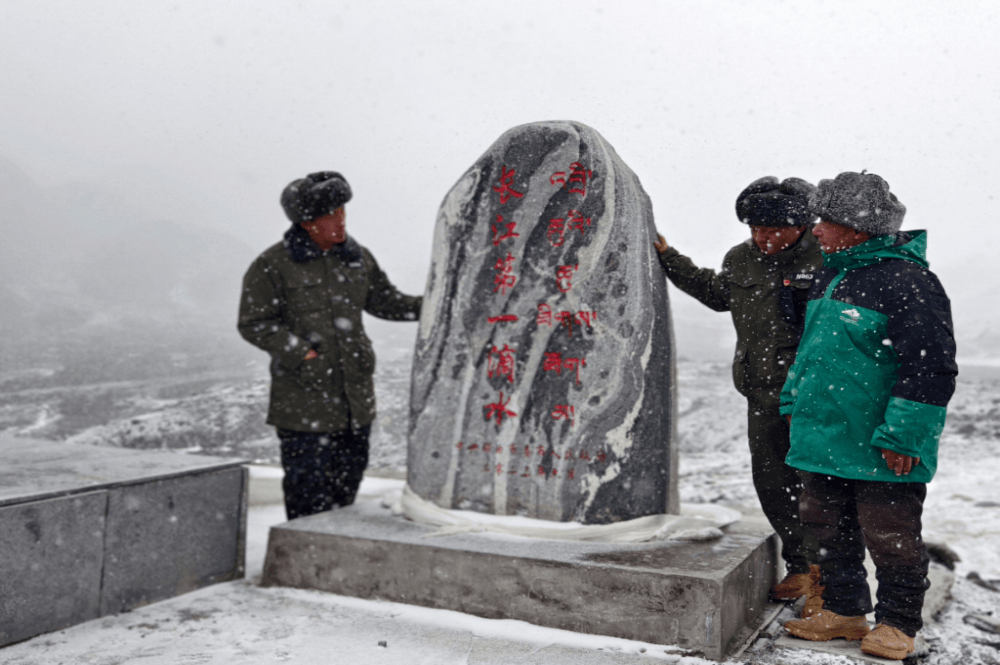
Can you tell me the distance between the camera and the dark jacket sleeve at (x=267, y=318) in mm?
2994

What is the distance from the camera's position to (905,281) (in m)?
1.95

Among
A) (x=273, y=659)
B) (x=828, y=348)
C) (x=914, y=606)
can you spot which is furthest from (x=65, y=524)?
(x=914, y=606)

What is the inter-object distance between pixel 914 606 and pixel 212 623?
2144 millimetres

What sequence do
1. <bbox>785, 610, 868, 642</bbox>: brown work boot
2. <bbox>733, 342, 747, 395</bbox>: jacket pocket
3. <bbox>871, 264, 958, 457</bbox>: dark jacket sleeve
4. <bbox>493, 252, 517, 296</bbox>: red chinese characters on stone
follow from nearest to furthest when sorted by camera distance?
<bbox>871, 264, 958, 457</bbox>: dark jacket sleeve, <bbox>785, 610, 868, 642</bbox>: brown work boot, <bbox>733, 342, 747, 395</bbox>: jacket pocket, <bbox>493, 252, 517, 296</bbox>: red chinese characters on stone

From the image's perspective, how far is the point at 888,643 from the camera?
6.55 feet

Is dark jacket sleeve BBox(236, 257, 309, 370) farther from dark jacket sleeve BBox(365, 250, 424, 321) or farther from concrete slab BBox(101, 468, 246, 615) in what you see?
concrete slab BBox(101, 468, 246, 615)

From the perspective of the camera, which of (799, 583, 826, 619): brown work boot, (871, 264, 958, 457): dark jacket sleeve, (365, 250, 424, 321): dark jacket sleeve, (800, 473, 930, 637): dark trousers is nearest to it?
(871, 264, 958, 457): dark jacket sleeve

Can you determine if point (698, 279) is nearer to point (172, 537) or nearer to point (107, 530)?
point (172, 537)

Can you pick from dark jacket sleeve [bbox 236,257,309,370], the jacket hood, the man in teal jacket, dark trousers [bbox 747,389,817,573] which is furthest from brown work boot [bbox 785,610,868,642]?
dark jacket sleeve [bbox 236,257,309,370]

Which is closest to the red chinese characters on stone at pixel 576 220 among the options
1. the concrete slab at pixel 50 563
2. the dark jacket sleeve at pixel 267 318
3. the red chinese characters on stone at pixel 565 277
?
the red chinese characters on stone at pixel 565 277

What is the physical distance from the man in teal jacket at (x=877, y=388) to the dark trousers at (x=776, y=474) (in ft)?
1.25

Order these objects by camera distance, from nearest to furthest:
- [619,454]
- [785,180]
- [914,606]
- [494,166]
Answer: [914,606], [785,180], [619,454], [494,166]

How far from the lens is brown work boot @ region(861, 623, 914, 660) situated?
6.51 ft

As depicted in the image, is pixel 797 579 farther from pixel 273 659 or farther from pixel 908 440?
pixel 273 659
